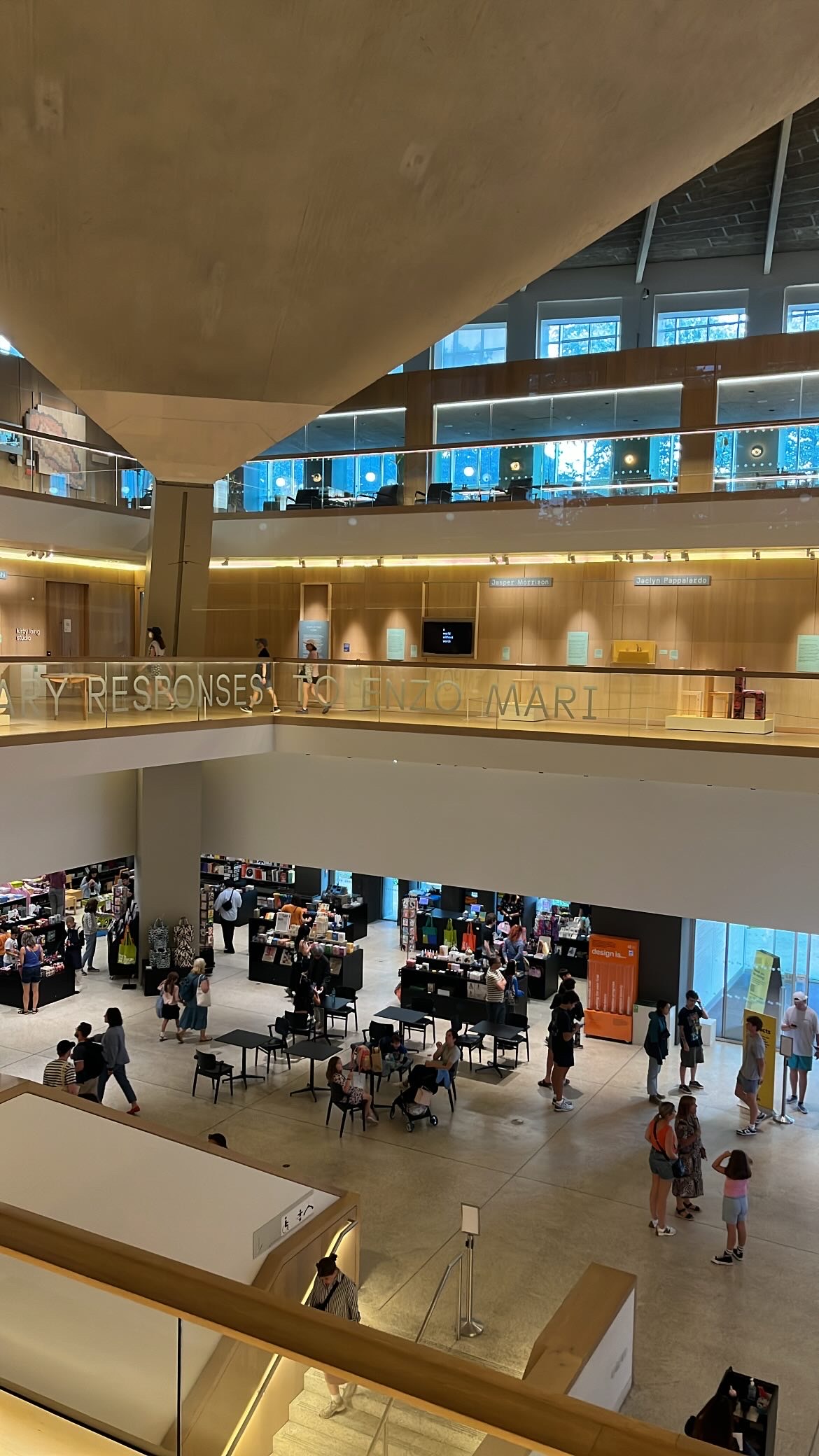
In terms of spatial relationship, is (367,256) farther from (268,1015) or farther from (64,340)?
(268,1015)

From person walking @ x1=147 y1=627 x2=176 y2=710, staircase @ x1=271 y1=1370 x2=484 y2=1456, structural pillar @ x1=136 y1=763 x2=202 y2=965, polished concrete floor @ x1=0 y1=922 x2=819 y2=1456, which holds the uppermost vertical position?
person walking @ x1=147 y1=627 x2=176 y2=710

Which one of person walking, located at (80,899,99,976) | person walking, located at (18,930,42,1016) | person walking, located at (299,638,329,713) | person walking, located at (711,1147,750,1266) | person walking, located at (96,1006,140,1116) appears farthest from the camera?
person walking, located at (80,899,99,976)

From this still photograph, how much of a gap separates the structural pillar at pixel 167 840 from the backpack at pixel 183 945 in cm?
14

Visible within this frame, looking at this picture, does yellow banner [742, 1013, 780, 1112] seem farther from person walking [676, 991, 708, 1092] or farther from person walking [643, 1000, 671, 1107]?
person walking [643, 1000, 671, 1107]

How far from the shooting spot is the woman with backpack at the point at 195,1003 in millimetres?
15375

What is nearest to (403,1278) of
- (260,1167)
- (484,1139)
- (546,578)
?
(260,1167)

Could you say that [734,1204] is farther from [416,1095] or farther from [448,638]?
[448,638]

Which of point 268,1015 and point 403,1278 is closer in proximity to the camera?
point 403,1278

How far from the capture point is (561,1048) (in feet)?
43.9

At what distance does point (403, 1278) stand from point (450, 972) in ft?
23.5

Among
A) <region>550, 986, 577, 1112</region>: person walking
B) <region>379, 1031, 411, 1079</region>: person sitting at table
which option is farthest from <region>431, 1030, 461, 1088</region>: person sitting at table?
<region>550, 986, 577, 1112</region>: person walking

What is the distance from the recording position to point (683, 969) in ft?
54.7

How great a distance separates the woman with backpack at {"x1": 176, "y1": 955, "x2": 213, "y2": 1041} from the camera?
15.4 m

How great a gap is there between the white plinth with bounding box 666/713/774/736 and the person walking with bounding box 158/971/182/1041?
333 inches
